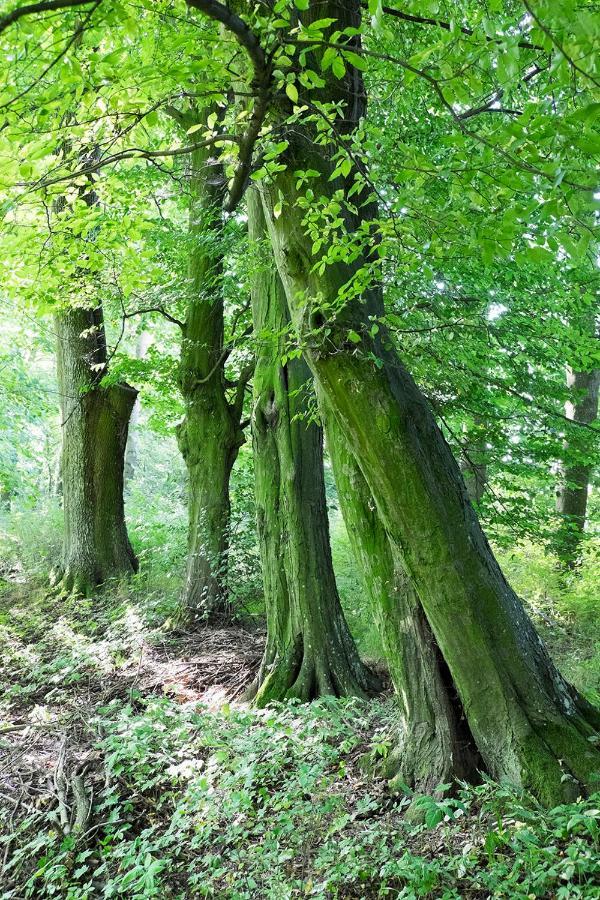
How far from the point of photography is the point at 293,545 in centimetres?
623

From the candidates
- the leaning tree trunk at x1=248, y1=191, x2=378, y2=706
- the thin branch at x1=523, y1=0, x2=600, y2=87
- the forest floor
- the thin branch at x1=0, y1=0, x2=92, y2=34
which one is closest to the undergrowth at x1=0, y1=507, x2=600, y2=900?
the forest floor

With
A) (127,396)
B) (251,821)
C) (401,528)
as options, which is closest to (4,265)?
(127,396)

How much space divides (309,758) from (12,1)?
15.4ft

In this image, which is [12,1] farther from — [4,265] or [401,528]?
[4,265]

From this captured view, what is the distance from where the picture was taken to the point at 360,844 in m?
3.48

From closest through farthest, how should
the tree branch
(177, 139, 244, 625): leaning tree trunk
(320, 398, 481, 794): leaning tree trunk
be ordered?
1. the tree branch
2. (320, 398, 481, 794): leaning tree trunk
3. (177, 139, 244, 625): leaning tree trunk

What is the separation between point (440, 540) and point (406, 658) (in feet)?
3.01

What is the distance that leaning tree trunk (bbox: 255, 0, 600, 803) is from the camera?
11.9 feet

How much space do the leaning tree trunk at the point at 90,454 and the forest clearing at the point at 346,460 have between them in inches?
70.4

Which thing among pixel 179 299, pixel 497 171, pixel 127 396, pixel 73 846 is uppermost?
pixel 179 299

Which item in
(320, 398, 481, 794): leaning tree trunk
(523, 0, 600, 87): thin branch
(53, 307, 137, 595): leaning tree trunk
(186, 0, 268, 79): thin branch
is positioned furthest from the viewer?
(53, 307, 137, 595): leaning tree trunk

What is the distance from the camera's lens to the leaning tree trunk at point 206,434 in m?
8.77

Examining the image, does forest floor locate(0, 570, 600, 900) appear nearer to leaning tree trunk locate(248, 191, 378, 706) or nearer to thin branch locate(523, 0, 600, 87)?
leaning tree trunk locate(248, 191, 378, 706)

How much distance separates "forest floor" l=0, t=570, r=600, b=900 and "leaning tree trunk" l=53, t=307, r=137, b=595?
3.71m
